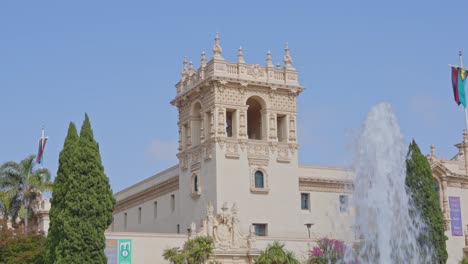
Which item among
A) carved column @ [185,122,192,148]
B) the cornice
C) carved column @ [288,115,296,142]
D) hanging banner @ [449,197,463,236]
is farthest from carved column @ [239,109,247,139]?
hanging banner @ [449,197,463,236]

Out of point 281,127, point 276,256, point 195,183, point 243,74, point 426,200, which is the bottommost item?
point 276,256

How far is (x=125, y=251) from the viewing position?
48.8m

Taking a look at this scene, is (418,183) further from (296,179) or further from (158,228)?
(158,228)

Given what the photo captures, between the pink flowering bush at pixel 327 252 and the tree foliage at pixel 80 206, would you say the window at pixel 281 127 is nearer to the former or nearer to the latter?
the pink flowering bush at pixel 327 252

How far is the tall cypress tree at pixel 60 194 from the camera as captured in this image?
42594mm

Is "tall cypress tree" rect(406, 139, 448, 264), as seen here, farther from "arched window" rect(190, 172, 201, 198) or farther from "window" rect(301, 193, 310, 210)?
"arched window" rect(190, 172, 201, 198)

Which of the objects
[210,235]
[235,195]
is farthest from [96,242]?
[235,195]

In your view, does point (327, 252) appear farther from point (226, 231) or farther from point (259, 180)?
point (259, 180)

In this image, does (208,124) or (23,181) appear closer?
(208,124)

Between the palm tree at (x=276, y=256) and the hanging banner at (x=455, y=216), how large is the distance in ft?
64.0

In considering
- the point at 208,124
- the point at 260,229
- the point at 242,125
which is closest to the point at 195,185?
the point at 208,124

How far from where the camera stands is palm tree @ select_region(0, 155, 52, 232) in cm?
5897

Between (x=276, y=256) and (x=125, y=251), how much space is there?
8.38 m

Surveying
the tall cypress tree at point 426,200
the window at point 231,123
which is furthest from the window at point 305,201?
the tall cypress tree at point 426,200
